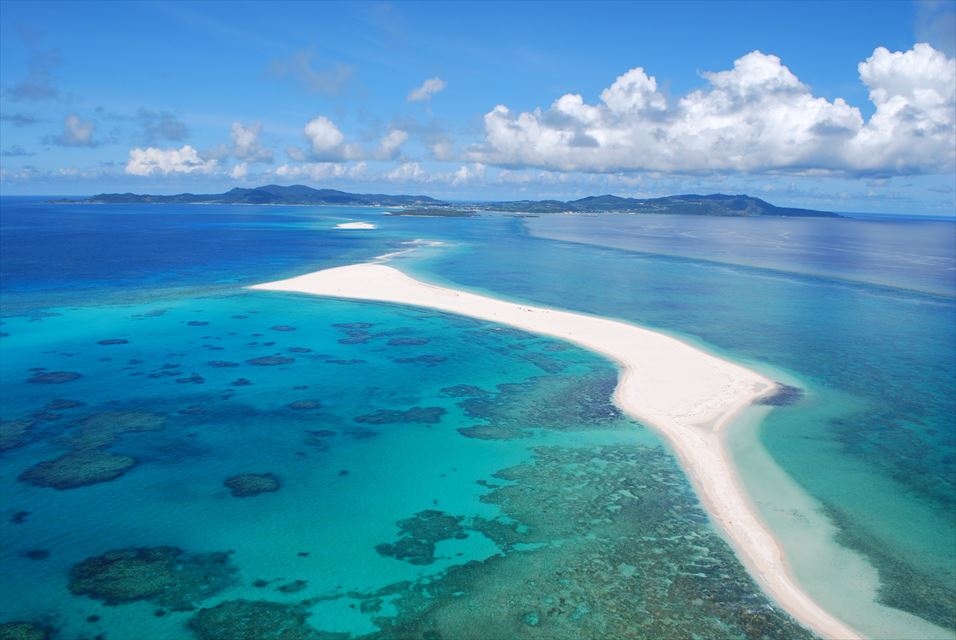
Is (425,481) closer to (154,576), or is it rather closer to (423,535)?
(423,535)

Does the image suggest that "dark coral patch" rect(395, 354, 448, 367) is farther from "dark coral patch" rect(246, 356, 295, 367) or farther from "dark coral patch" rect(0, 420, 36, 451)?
"dark coral patch" rect(0, 420, 36, 451)

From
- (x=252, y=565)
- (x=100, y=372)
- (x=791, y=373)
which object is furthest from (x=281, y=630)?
(x=791, y=373)

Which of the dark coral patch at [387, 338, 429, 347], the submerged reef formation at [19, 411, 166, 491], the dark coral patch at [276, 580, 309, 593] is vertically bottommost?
the dark coral patch at [276, 580, 309, 593]

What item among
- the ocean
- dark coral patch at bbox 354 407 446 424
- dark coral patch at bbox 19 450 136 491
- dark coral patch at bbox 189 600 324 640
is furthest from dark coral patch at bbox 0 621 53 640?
dark coral patch at bbox 354 407 446 424

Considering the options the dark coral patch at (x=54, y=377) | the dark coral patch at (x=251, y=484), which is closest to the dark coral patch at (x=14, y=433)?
the dark coral patch at (x=54, y=377)

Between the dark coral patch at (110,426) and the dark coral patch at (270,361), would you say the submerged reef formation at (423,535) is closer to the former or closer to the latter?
the dark coral patch at (110,426)

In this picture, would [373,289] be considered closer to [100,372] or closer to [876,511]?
[100,372]
